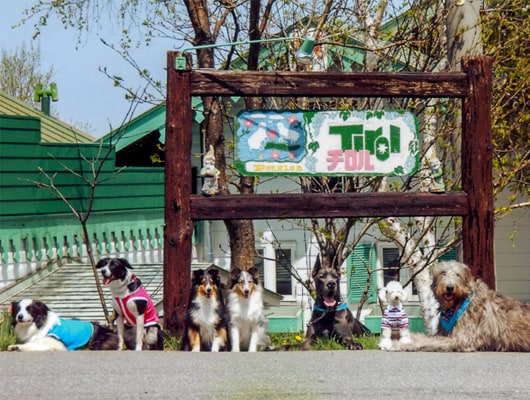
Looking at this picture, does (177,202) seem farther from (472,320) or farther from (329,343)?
(472,320)

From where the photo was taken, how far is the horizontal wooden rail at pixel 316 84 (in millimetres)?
12477

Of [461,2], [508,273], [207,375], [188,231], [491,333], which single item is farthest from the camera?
[508,273]

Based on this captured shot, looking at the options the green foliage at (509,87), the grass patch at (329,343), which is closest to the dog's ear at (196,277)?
the grass patch at (329,343)

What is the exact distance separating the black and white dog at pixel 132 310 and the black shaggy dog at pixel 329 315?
157cm

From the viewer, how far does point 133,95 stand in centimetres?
1745

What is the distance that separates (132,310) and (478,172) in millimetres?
4011

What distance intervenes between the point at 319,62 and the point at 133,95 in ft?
9.83

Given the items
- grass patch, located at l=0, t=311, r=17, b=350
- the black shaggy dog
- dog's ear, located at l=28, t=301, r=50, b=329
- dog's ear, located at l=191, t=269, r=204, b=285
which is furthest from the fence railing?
the black shaggy dog

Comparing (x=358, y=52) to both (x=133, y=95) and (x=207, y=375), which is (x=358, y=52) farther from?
(x=207, y=375)

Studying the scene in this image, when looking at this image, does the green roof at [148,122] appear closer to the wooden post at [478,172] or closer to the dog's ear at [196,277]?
the wooden post at [478,172]

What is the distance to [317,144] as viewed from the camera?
12.6 meters

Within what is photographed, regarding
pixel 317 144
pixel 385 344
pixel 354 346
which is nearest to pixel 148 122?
pixel 317 144

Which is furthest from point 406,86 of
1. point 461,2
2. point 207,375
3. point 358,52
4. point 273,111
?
point 358,52

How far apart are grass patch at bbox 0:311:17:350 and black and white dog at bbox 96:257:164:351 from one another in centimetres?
118
